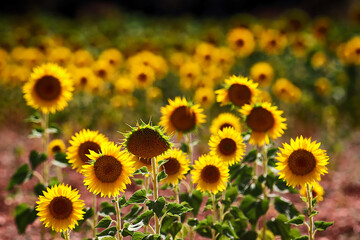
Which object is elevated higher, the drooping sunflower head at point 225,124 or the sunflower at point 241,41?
the sunflower at point 241,41

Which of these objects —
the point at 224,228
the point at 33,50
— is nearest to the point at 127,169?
the point at 224,228

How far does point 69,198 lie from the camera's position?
252 centimetres

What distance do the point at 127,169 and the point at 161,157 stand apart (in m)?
0.27

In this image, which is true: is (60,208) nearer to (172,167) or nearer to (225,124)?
(172,167)

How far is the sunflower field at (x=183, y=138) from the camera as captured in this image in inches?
102

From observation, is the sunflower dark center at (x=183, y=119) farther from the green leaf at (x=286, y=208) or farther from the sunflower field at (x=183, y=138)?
the green leaf at (x=286, y=208)

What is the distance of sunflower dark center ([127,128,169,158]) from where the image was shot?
7.86 feet

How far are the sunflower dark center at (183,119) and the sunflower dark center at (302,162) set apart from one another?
2.13ft

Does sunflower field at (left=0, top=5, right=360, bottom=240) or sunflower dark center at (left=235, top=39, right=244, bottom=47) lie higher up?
sunflower dark center at (left=235, top=39, right=244, bottom=47)

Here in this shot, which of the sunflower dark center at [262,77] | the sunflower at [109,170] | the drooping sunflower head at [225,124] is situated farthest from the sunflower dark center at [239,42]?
the sunflower at [109,170]

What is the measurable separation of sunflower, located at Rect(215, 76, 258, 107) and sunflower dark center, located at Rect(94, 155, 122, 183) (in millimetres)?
918

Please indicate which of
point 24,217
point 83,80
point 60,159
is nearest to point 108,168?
point 60,159

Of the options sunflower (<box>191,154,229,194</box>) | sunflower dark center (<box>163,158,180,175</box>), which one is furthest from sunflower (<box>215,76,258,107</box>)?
sunflower dark center (<box>163,158,180,175</box>)

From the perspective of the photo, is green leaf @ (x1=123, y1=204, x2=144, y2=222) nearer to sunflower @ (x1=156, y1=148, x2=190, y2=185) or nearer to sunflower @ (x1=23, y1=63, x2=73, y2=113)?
sunflower @ (x1=156, y1=148, x2=190, y2=185)
